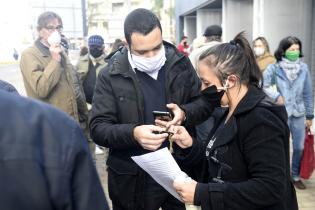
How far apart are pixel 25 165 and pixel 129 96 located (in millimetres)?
1456

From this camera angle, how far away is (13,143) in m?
0.86

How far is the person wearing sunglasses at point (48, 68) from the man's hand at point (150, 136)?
1.69 meters

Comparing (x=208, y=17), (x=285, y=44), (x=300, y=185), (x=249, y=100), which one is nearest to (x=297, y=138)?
(x=300, y=185)

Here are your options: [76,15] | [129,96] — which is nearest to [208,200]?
[129,96]

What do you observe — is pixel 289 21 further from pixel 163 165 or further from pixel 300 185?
pixel 163 165

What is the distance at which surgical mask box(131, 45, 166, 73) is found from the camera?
2350 millimetres

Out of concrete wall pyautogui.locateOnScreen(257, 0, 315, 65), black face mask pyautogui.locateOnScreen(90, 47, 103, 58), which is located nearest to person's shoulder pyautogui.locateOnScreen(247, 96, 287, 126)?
black face mask pyautogui.locateOnScreen(90, 47, 103, 58)

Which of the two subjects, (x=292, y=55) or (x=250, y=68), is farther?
(x=292, y=55)

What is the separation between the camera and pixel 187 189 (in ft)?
6.00

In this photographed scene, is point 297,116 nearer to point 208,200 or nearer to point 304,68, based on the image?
point 304,68

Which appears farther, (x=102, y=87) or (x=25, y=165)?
(x=102, y=87)

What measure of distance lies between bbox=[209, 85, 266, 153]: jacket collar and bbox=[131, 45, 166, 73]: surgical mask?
2.28 feet

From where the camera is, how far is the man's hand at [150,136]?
2.04 metres

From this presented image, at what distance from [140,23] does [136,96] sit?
0.43 meters
